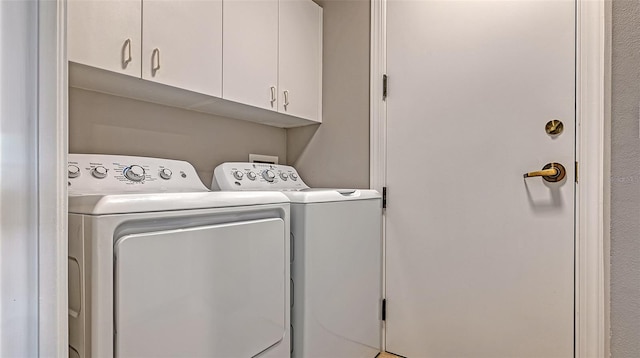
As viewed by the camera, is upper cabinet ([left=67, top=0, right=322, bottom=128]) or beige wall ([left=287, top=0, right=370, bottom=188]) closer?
upper cabinet ([left=67, top=0, right=322, bottom=128])

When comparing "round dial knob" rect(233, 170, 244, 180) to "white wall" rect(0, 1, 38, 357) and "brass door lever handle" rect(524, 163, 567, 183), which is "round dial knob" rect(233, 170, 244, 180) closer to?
"white wall" rect(0, 1, 38, 357)

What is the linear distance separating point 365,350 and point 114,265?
1.33 metres

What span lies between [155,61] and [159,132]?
0.44 meters

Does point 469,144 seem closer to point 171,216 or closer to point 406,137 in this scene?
point 406,137

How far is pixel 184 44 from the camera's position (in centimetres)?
136

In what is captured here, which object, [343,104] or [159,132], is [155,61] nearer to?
[159,132]

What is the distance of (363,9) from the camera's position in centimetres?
195

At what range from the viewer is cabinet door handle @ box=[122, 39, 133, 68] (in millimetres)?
1187

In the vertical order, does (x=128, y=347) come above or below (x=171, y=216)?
below

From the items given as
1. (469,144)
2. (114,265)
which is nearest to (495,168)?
(469,144)

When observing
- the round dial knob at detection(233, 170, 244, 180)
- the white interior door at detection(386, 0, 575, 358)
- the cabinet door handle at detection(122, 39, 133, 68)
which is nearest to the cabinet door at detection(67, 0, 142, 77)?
the cabinet door handle at detection(122, 39, 133, 68)

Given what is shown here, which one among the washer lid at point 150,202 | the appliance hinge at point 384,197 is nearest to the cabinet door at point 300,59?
the appliance hinge at point 384,197
